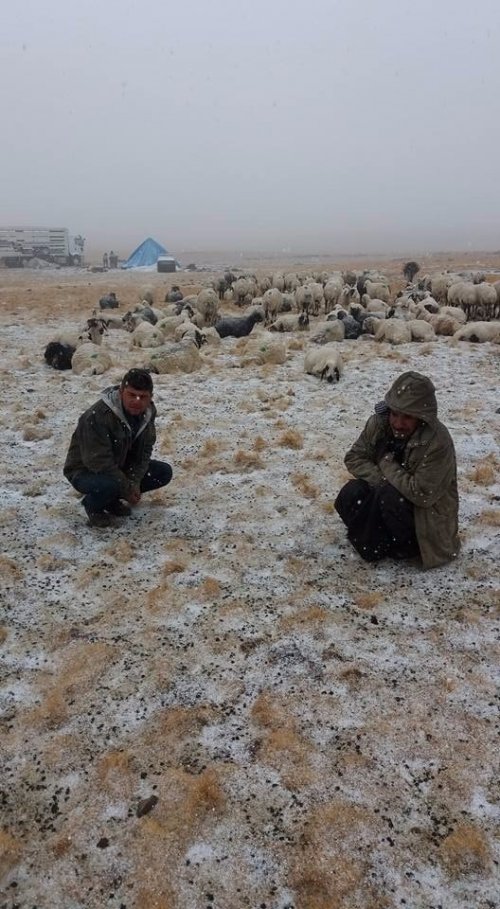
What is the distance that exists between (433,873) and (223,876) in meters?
0.74

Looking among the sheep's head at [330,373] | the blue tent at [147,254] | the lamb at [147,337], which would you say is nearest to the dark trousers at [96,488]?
the sheep's head at [330,373]

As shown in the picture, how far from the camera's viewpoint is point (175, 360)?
9891 millimetres

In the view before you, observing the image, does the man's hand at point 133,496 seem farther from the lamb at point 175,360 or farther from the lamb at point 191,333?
the lamb at point 191,333

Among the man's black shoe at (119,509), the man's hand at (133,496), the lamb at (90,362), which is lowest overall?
the man's black shoe at (119,509)

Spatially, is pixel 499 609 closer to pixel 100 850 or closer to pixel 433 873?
pixel 433 873

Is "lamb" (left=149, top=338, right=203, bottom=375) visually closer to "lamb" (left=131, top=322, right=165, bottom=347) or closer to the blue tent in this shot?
"lamb" (left=131, top=322, right=165, bottom=347)

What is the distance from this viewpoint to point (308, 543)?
4520 millimetres

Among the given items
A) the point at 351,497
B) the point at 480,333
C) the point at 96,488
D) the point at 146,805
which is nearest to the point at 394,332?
the point at 480,333

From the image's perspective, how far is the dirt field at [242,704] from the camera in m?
2.19

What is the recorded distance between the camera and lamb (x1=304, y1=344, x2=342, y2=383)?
904cm

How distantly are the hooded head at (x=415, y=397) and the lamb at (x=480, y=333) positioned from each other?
28.7ft

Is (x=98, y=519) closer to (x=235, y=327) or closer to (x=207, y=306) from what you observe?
(x=235, y=327)

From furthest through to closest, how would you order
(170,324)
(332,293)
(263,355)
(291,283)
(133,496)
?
(291,283), (332,293), (170,324), (263,355), (133,496)

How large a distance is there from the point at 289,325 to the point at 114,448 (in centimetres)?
981
